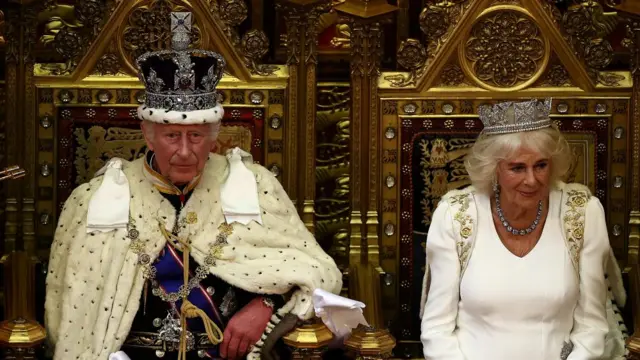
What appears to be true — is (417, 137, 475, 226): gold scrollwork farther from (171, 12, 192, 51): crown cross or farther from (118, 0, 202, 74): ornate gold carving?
(171, 12, 192, 51): crown cross

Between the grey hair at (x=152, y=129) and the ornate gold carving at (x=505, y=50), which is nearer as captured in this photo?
the grey hair at (x=152, y=129)

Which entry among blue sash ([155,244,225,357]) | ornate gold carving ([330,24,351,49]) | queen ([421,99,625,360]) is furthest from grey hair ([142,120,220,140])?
ornate gold carving ([330,24,351,49])

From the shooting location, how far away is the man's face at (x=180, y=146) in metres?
5.66

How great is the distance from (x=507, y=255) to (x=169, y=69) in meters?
1.34

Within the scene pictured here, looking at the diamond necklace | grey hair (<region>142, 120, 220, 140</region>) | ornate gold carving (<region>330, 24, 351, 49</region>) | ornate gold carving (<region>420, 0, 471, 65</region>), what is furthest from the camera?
ornate gold carving (<region>330, 24, 351, 49</region>)

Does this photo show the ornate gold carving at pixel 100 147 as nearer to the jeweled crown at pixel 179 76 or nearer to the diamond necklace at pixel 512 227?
the jeweled crown at pixel 179 76

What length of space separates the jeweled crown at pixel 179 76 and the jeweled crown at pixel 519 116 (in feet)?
3.25

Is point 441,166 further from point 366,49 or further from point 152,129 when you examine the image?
point 152,129

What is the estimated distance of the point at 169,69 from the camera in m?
5.71

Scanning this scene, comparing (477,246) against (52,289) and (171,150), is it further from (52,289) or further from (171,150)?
(52,289)

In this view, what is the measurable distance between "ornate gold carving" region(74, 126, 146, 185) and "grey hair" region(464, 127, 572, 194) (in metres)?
1.48

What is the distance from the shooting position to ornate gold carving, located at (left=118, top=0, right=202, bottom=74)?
21.0 ft

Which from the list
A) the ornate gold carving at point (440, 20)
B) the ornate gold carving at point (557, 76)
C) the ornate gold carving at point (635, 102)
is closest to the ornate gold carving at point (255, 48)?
the ornate gold carving at point (440, 20)

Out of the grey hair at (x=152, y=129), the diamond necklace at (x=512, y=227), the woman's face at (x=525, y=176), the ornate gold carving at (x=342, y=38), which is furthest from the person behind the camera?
the ornate gold carving at (x=342, y=38)
